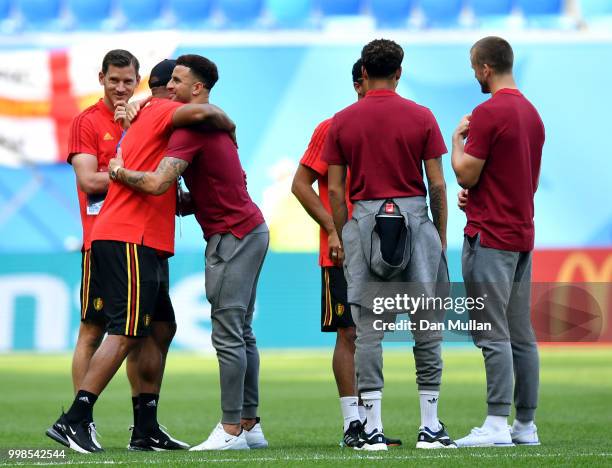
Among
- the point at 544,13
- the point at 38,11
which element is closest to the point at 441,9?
the point at 544,13

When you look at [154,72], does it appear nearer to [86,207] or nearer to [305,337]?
[86,207]

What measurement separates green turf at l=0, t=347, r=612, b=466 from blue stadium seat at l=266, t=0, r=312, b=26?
6.99 m

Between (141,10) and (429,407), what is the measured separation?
59.8ft

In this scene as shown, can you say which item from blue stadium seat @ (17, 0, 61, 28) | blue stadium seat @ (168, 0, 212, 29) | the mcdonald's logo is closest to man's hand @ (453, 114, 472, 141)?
the mcdonald's logo

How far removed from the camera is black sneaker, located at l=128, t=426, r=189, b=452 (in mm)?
6676

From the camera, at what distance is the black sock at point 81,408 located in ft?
20.5

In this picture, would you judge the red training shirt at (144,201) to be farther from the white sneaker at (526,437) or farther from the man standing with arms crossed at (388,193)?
the white sneaker at (526,437)

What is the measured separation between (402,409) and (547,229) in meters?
11.8

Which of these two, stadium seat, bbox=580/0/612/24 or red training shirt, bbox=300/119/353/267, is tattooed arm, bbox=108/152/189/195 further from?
stadium seat, bbox=580/0/612/24

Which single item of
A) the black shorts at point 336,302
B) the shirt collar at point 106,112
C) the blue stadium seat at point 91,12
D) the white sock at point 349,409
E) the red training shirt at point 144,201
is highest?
the blue stadium seat at point 91,12

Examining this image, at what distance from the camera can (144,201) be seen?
656cm

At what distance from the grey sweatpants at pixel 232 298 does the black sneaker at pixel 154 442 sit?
36 cm

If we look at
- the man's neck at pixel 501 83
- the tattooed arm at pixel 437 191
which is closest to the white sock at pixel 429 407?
the tattooed arm at pixel 437 191

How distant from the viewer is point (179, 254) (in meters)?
20.0
